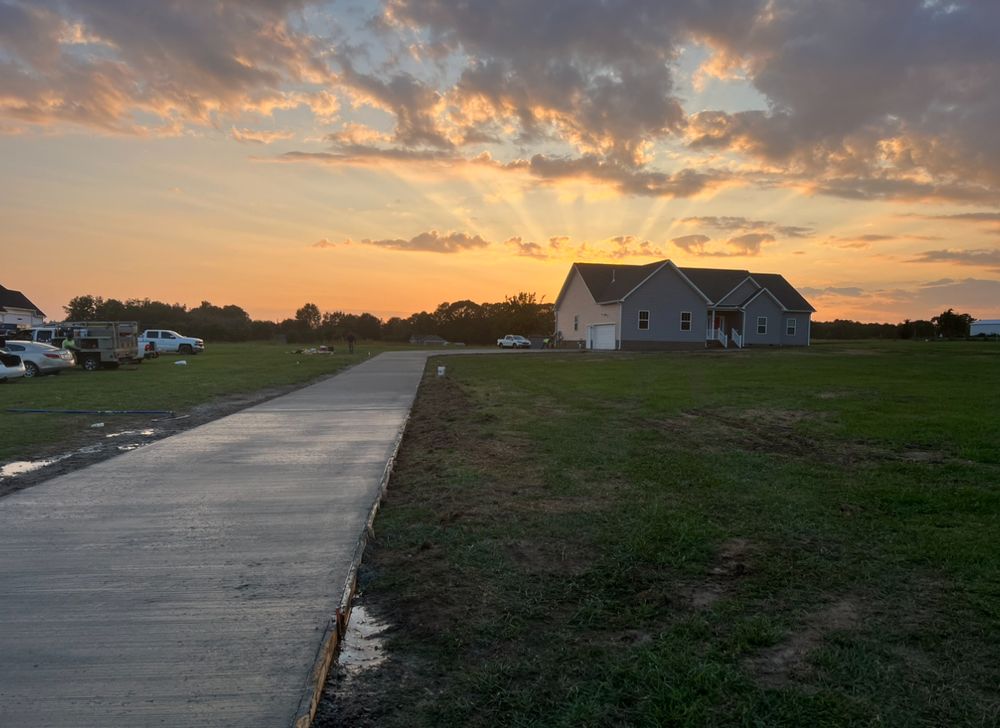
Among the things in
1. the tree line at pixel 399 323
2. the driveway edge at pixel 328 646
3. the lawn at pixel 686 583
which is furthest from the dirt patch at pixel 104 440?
the tree line at pixel 399 323

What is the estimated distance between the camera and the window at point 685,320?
49.8m

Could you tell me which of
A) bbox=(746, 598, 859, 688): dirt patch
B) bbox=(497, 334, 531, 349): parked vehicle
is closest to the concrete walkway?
bbox=(746, 598, 859, 688): dirt patch

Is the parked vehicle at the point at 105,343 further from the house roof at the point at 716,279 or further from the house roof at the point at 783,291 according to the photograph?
the house roof at the point at 783,291

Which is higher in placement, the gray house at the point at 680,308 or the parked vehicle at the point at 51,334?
the gray house at the point at 680,308

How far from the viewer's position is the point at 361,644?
12.0 ft

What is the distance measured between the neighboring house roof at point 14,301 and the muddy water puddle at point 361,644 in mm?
78401

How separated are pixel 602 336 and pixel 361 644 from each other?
48361mm

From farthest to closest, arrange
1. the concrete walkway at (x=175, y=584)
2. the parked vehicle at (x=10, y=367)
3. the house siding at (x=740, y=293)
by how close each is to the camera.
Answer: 1. the house siding at (x=740, y=293)
2. the parked vehicle at (x=10, y=367)
3. the concrete walkway at (x=175, y=584)

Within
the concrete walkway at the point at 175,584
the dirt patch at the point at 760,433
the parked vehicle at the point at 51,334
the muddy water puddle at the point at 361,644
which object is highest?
the parked vehicle at the point at 51,334

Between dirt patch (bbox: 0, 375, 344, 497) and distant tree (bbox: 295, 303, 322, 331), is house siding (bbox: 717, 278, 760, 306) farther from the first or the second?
distant tree (bbox: 295, 303, 322, 331)

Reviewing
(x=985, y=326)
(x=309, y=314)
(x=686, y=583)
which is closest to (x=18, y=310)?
(x=309, y=314)

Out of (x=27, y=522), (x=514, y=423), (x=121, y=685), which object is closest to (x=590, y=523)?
(x=121, y=685)

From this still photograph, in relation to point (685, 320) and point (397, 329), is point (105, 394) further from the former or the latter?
point (397, 329)

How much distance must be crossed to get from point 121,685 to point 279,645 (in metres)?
0.71
